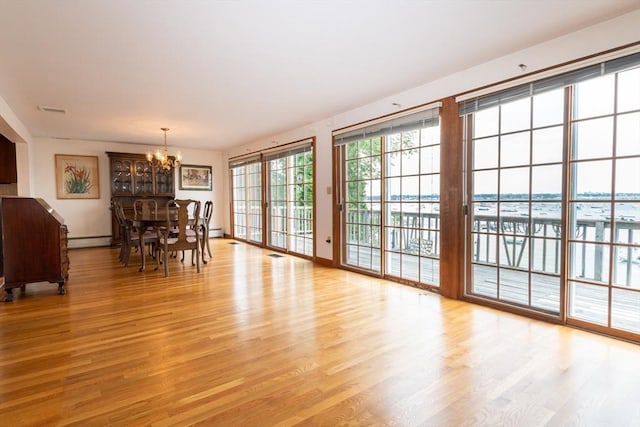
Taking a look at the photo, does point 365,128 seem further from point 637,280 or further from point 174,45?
point 637,280

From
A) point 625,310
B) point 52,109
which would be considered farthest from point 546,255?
point 52,109

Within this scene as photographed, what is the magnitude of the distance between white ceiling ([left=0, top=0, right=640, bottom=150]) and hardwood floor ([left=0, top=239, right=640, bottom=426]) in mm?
2354

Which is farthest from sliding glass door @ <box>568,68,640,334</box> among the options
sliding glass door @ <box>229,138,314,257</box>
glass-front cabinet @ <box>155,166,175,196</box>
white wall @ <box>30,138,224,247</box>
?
white wall @ <box>30,138,224,247</box>

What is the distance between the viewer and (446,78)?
360 centimetres

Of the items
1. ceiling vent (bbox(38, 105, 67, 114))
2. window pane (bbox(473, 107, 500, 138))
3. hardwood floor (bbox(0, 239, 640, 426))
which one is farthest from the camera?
ceiling vent (bbox(38, 105, 67, 114))

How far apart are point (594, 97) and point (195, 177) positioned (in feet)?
26.5

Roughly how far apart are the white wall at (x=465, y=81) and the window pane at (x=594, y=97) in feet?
0.75

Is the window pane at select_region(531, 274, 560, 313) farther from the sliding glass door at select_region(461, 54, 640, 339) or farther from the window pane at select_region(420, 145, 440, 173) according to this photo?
the window pane at select_region(420, 145, 440, 173)

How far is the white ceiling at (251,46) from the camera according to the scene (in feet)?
7.59

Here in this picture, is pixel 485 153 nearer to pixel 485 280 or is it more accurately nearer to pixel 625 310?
pixel 485 280

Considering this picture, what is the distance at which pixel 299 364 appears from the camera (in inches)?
84.0

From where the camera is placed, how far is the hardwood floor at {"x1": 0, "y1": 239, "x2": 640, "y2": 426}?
1641 mm

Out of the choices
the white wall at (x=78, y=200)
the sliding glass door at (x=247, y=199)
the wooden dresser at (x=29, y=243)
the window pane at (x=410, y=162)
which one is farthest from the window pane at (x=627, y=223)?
the white wall at (x=78, y=200)

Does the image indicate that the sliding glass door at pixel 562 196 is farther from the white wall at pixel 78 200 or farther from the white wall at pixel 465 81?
the white wall at pixel 78 200
